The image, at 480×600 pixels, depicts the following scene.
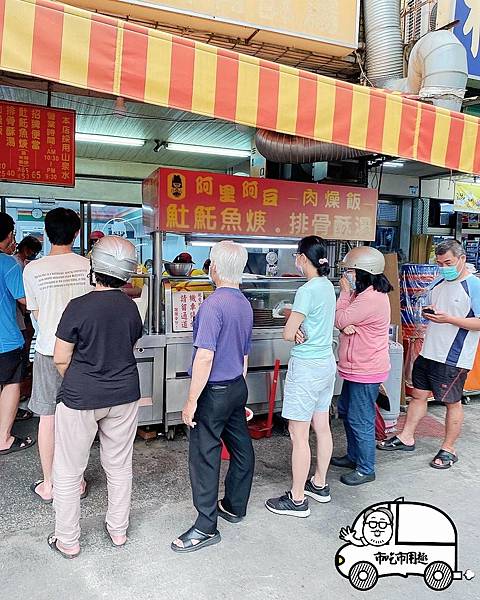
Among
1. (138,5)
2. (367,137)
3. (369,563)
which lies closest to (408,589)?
(369,563)

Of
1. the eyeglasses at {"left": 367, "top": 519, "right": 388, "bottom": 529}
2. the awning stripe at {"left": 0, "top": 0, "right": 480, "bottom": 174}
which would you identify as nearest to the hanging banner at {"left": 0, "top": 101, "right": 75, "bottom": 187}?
the awning stripe at {"left": 0, "top": 0, "right": 480, "bottom": 174}

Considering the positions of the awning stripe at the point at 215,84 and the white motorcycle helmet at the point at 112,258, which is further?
the white motorcycle helmet at the point at 112,258

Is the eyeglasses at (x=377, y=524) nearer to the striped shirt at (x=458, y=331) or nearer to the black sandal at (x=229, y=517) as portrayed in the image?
the black sandal at (x=229, y=517)

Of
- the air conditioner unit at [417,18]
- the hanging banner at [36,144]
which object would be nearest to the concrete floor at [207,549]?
the hanging banner at [36,144]

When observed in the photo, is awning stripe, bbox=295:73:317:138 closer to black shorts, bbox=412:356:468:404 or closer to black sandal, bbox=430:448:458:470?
black shorts, bbox=412:356:468:404

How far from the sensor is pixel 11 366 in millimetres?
3482

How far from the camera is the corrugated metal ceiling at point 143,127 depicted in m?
6.07

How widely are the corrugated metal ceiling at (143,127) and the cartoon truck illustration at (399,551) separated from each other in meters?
4.82

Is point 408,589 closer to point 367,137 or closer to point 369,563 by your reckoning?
point 369,563

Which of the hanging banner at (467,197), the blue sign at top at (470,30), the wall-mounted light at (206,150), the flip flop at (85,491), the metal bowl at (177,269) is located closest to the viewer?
the flip flop at (85,491)

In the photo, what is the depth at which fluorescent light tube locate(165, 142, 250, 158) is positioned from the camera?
26.6ft

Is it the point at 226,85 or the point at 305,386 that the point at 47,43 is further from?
the point at 305,386

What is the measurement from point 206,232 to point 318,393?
5.86 feet

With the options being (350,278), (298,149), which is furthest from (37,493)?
(298,149)
